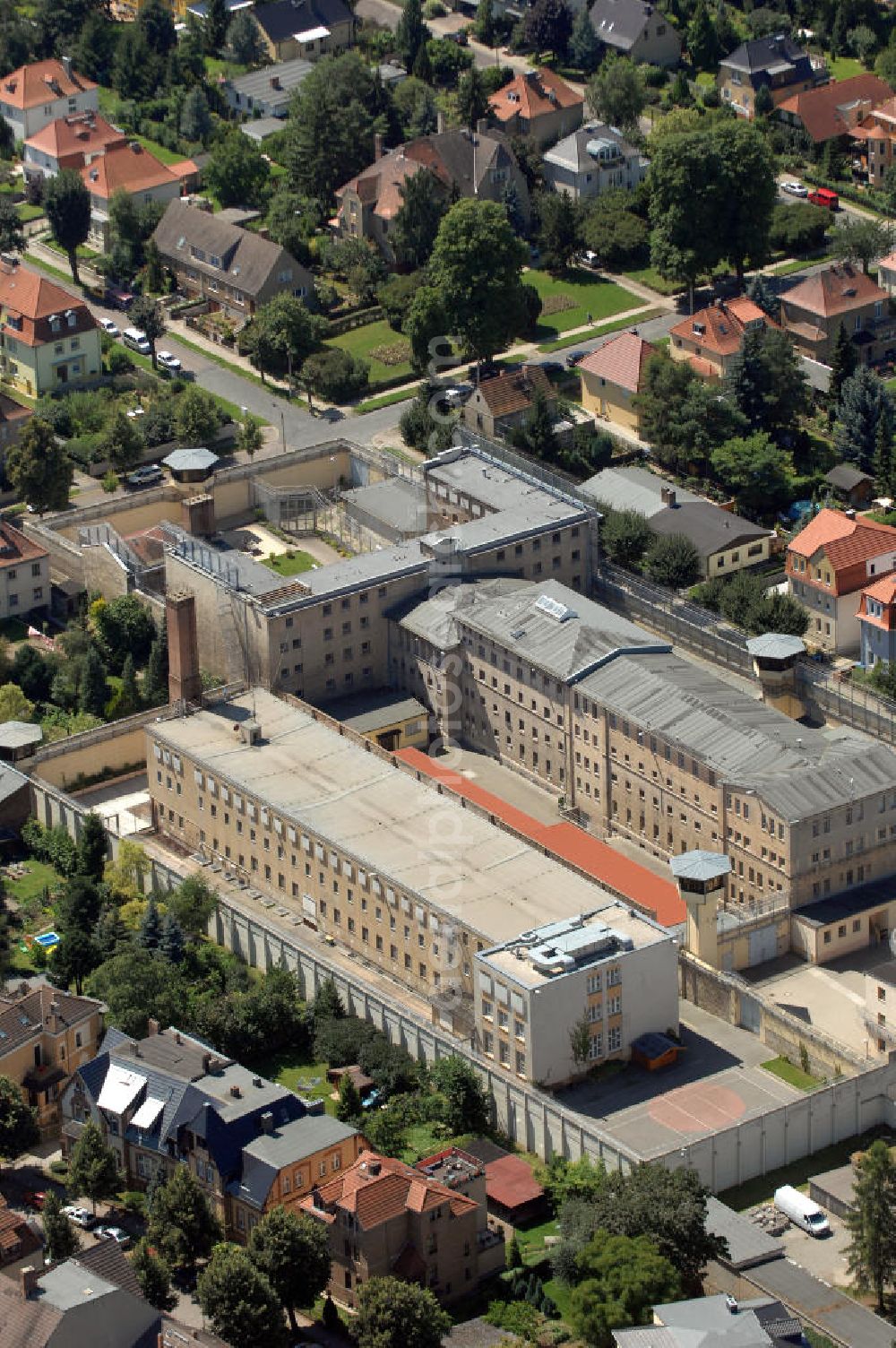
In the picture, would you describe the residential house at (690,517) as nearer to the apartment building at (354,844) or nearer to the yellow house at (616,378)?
the yellow house at (616,378)

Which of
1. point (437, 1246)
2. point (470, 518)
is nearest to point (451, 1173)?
point (437, 1246)

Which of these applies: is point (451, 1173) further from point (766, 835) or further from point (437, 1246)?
point (766, 835)

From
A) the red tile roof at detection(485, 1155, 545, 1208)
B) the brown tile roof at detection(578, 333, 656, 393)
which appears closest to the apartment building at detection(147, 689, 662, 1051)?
the red tile roof at detection(485, 1155, 545, 1208)

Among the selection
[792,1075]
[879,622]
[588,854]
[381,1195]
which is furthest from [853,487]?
[381,1195]

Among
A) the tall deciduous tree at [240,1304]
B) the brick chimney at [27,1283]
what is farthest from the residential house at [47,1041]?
the tall deciduous tree at [240,1304]

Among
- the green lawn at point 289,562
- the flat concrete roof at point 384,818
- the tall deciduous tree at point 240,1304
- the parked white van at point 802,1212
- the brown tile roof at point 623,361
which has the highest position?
the brown tile roof at point 623,361

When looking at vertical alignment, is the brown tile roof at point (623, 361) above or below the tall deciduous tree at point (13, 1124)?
above

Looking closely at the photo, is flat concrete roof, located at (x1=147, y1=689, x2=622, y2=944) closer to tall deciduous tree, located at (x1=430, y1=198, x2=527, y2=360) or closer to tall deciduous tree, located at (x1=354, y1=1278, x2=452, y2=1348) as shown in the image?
tall deciduous tree, located at (x1=354, y1=1278, x2=452, y2=1348)
